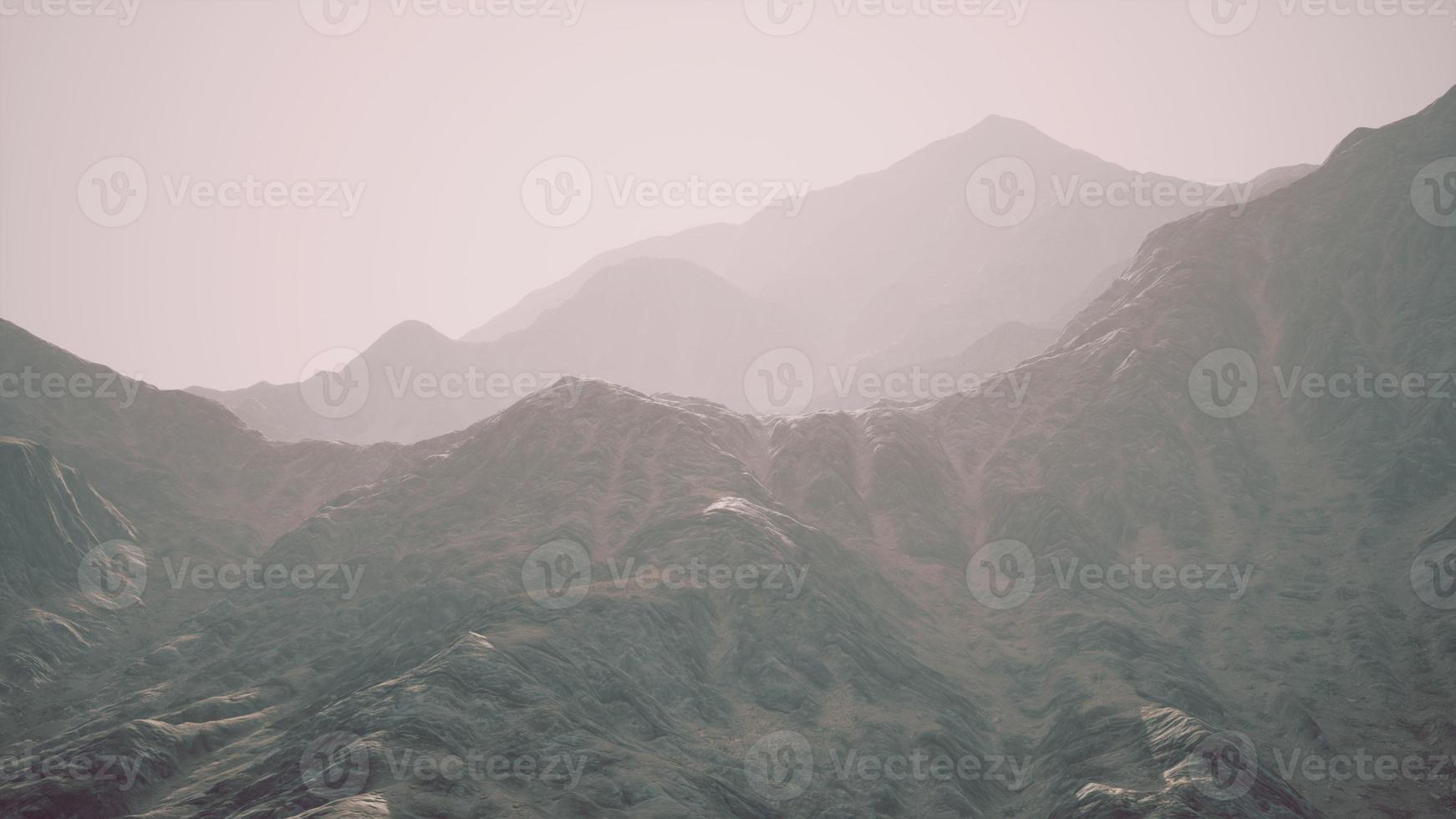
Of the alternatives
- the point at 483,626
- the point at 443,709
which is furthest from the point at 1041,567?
the point at 443,709

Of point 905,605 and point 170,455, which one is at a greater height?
point 170,455

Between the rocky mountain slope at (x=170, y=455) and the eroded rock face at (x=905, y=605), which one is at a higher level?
the rocky mountain slope at (x=170, y=455)

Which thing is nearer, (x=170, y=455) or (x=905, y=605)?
(x=905, y=605)

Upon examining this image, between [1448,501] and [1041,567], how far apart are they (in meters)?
39.0

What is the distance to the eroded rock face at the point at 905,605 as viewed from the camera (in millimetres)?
49500

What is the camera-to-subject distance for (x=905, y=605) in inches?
3374

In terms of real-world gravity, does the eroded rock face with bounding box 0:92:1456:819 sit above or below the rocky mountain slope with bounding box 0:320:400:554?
below

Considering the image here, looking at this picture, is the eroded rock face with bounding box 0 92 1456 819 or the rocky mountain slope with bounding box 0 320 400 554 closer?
the eroded rock face with bounding box 0 92 1456 819

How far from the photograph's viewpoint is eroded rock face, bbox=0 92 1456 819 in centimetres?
4950

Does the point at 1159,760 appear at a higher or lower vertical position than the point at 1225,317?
lower

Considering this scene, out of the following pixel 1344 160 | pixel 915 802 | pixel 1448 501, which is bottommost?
pixel 915 802

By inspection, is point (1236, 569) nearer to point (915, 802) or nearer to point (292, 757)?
point (915, 802)

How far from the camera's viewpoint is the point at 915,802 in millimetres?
53375

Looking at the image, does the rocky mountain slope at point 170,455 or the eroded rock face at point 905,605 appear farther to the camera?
the rocky mountain slope at point 170,455
